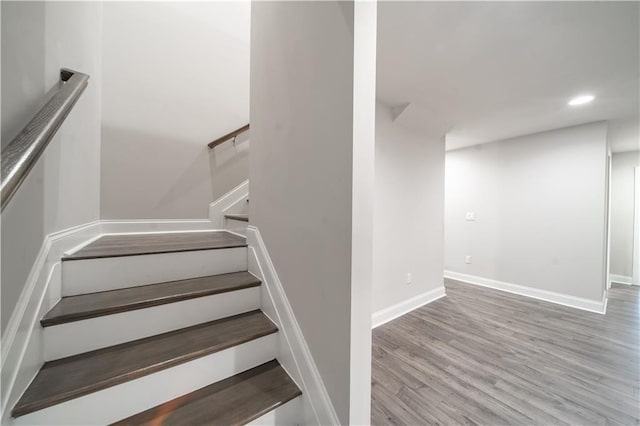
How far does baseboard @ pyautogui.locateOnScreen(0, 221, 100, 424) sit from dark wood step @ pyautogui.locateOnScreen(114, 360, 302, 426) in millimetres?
339

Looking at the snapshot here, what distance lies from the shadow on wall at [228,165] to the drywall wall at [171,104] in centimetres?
1

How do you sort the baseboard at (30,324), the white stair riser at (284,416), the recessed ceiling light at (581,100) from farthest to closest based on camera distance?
the recessed ceiling light at (581,100) → the white stair riser at (284,416) → the baseboard at (30,324)

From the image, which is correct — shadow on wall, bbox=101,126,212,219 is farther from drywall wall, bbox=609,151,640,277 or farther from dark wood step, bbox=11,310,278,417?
Answer: drywall wall, bbox=609,151,640,277

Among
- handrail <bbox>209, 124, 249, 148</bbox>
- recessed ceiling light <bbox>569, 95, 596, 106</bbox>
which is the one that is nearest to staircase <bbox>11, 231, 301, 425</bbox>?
handrail <bbox>209, 124, 249, 148</bbox>

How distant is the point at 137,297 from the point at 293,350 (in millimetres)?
771

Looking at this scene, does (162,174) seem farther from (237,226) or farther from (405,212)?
(405,212)

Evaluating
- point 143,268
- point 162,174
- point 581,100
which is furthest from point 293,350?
point 581,100

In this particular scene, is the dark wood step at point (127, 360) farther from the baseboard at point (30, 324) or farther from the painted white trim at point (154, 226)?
the painted white trim at point (154, 226)

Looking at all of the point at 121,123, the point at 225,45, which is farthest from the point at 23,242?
the point at 225,45

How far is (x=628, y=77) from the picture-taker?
6.31ft

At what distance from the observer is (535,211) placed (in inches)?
132

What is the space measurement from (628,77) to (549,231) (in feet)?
6.66

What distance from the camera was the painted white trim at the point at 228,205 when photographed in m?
2.43

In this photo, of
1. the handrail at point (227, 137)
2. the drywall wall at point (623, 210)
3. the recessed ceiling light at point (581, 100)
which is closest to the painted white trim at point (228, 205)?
the handrail at point (227, 137)
